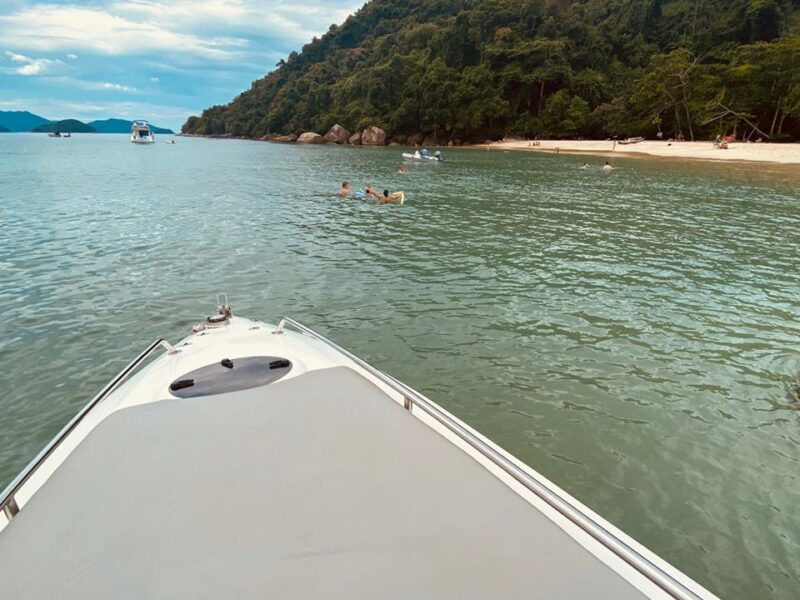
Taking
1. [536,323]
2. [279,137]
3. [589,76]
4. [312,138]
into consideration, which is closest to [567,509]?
[536,323]

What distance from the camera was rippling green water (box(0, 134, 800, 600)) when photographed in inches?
204

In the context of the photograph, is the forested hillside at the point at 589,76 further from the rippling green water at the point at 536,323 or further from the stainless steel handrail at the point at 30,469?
the stainless steel handrail at the point at 30,469

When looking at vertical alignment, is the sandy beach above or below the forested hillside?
below

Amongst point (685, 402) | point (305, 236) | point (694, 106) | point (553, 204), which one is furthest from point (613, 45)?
point (685, 402)

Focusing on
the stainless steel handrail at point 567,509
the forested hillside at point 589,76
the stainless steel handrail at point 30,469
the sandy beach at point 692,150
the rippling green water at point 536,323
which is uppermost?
the forested hillside at point 589,76

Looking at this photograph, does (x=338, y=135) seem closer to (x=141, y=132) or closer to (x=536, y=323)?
(x=141, y=132)

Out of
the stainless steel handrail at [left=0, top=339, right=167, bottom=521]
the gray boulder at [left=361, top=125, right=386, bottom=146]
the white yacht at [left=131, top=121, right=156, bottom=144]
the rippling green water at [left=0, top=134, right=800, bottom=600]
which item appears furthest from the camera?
the white yacht at [left=131, top=121, right=156, bottom=144]

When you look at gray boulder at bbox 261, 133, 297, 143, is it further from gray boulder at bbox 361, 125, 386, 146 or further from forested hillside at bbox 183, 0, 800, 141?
gray boulder at bbox 361, 125, 386, 146

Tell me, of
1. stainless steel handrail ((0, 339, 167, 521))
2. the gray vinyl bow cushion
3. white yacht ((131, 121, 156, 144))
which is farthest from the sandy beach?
white yacht ((131, 121, 156, 144))

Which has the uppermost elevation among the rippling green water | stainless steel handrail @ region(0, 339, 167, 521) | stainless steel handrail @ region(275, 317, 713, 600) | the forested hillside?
the forested hillside

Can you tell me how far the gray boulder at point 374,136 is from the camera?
11256cm

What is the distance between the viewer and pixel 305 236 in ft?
56.7

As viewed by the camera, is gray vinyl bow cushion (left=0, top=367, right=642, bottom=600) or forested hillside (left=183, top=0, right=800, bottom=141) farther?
forested hillside (left=183, top=0, right=800, bottom=141)

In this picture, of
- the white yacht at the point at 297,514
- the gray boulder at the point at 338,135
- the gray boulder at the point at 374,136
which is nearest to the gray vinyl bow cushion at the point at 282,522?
the white yacht at the point at 297,514
